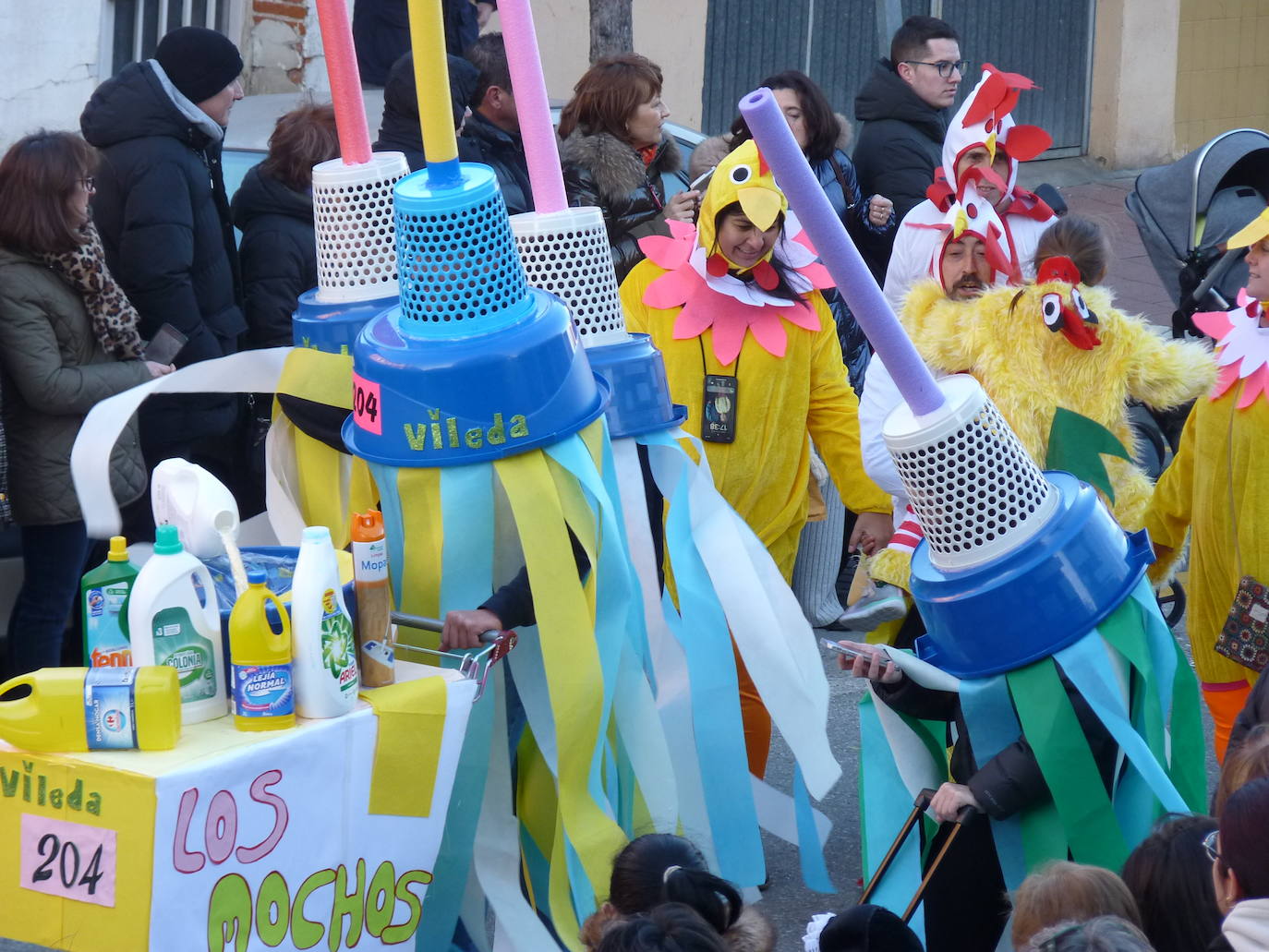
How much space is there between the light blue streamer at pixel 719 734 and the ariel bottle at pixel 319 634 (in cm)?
92

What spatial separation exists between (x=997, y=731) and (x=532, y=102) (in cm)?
154

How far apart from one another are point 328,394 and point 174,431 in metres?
1.62

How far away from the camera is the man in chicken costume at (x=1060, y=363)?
3764 millimetres

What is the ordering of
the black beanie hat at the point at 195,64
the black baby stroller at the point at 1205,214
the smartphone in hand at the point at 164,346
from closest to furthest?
the smartphone in hand at the point at 164,346 < the black beanie hat at the point at 195,64 < the black baby stroller at the point at 1205,214

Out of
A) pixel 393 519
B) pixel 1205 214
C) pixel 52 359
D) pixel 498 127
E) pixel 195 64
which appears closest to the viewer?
pixel 393 519

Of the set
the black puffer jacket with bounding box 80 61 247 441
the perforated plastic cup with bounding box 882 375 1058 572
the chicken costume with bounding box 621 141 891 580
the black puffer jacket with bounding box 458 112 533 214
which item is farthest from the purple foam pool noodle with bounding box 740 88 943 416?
the black puffer jacket with bounding box 458 112 533 214

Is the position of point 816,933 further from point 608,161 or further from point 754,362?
point 608,161

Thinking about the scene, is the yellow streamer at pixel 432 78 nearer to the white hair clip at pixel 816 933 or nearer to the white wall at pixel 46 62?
the white hair clip at pixel 816 933

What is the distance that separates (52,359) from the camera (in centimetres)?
420

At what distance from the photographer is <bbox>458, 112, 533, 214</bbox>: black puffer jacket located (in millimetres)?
5332

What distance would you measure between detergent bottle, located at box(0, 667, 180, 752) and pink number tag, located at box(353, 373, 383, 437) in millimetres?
695

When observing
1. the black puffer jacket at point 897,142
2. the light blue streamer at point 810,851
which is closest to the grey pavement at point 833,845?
the light blue streamer at point 810,851

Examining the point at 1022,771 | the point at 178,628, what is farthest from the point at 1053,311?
the point at 178,628

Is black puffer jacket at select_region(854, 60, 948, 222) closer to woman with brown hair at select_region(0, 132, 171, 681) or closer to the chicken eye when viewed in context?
the chicken eye
